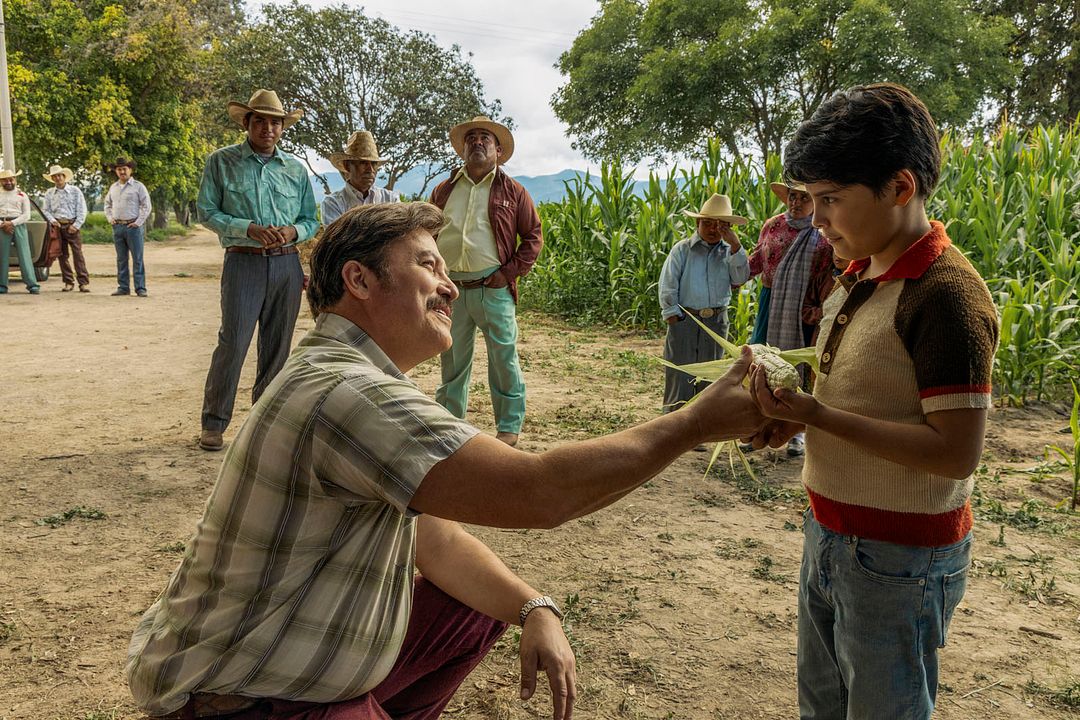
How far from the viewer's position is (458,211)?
5.50m

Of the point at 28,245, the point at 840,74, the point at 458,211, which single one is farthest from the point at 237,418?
the point at 840,74

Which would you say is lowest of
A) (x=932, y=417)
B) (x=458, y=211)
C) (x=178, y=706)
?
(x=178, y=706)

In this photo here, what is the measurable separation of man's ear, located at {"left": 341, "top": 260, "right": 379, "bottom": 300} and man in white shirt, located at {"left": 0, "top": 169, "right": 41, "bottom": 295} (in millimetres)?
13857

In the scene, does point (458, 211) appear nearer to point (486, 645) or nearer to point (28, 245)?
point (486, 645)

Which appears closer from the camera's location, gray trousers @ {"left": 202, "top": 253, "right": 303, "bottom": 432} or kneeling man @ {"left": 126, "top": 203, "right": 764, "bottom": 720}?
kneeling man @ {"left": 126, "top": 203, "right": 764, "bottom": 720}

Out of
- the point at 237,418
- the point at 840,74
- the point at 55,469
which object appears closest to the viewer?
the point at 55,469

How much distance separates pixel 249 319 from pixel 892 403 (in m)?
4.44

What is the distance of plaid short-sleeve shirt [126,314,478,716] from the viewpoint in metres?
1.57

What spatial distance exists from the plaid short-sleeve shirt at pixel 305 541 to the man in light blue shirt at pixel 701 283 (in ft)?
13.8

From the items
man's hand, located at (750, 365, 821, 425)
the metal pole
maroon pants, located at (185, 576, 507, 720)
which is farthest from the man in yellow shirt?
the metal pole

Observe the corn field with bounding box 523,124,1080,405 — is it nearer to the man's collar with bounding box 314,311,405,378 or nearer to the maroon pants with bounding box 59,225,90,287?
the man's collar with bounding box 314,311,405,378

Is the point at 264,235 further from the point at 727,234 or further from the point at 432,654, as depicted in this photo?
the point at 432,654

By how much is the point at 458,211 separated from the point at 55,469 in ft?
9.60

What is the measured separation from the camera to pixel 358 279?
182 centimetres
